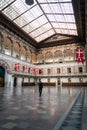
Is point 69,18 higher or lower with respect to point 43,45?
higher

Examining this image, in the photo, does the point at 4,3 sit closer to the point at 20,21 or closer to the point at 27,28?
the point at 20,21

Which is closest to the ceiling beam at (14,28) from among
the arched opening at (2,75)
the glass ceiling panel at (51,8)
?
the glass ceiling panel at (51,8)

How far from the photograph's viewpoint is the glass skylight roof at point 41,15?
1020 inches

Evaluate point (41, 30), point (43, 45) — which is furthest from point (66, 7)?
point (43, 45)

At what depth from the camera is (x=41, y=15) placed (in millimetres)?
30922

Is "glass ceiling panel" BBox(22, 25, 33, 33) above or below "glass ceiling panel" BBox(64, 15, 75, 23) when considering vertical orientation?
below

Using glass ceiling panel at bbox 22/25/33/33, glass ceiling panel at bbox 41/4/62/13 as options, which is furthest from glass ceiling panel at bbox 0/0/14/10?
glass ceiling panel at bbox 22/25/33/33

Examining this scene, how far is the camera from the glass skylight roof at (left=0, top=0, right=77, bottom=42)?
25.9m

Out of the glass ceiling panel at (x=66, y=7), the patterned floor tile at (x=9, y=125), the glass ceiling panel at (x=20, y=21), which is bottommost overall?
the patterned floor tile at (x=9, y=125)

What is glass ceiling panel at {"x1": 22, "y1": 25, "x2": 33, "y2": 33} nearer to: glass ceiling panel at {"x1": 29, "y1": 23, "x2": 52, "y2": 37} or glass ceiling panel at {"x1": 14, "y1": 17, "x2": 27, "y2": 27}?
glass ceiling panel at {"x1": 14, "y1": 17, "x2": 27, "y2": 27}

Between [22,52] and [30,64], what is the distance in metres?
4.60

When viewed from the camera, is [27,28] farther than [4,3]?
Yes

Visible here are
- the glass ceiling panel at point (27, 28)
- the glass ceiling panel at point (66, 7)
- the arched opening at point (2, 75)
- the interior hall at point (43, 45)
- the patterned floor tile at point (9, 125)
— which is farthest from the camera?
the glass ceiling panel at point (27, 28)

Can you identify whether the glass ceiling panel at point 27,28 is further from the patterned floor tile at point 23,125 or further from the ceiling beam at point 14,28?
the patterned floor tile at point 23,125
